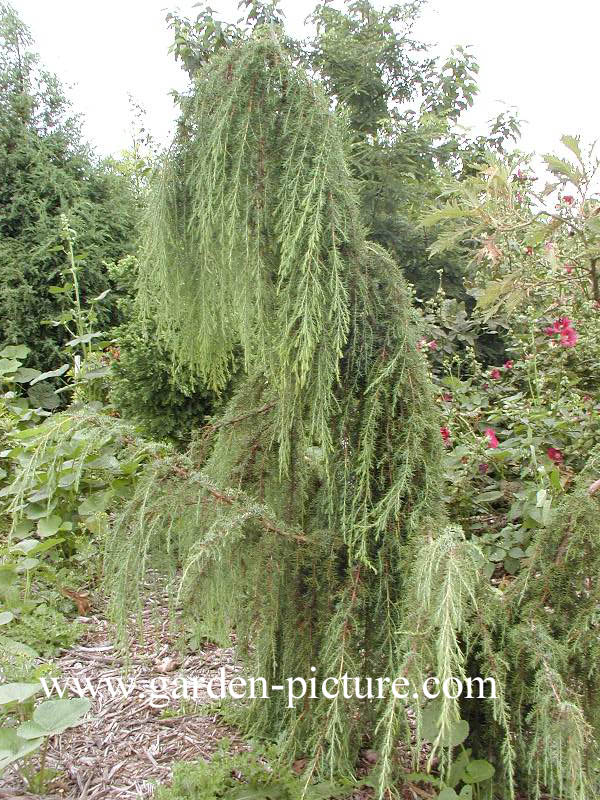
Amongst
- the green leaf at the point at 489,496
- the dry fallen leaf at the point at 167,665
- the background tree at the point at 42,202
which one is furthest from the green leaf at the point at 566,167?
the background tree at the point at 42,202

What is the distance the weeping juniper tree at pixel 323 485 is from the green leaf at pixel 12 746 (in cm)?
40

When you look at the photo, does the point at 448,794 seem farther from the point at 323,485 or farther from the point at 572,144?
the point at 572,144

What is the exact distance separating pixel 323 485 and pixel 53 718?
0.87 metres

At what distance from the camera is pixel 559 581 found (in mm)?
1754

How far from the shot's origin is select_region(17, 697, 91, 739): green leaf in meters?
1.71

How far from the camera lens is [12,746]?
175 centimetres

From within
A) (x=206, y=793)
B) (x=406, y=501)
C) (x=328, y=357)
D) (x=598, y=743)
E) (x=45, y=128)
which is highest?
(x=45, y=128)

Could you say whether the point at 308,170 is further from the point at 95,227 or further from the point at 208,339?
the point at 95,227

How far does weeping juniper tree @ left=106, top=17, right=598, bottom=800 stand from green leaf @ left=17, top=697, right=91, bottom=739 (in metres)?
0.30

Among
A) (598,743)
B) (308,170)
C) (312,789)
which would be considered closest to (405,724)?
(312,789)

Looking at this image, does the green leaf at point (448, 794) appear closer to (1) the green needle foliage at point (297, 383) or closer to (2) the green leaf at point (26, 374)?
(1) the green needle foliage at point (297, 383)

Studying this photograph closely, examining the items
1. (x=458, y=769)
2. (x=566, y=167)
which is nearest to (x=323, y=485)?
(x=458, y=769)

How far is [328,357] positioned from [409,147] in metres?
5.01

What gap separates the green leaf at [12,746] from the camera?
1686 millimetres
